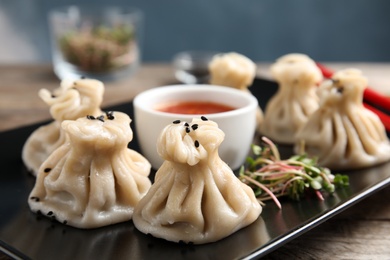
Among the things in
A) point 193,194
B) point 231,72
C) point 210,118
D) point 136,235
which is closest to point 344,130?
point 210,118

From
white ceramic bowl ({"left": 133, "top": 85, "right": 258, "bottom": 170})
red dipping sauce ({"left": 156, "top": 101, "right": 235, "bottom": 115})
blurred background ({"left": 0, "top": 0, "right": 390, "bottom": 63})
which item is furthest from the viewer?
→ blurred background ({"left": 0, "top": 0, "right": 390, "bottom": 63})

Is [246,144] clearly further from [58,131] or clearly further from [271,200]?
[58,131]

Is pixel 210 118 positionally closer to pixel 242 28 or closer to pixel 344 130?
pixel 344 130

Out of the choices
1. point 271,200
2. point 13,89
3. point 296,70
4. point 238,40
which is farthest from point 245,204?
point 238,40

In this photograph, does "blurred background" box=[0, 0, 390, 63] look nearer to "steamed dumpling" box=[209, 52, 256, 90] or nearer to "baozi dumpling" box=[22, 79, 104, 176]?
"steamed dumpling" box=[209, 52, 256, 90]

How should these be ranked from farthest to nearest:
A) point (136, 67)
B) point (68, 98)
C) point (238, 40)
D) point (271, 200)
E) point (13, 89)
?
point (238, 40) < point (136, 67) < point (13, 89) < point (68, 98) < point (271, 200)

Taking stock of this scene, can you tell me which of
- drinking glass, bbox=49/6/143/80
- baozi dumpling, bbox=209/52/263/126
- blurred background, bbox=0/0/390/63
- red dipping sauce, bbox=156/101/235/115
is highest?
baozi dumpling, bbox=209/52/263/126

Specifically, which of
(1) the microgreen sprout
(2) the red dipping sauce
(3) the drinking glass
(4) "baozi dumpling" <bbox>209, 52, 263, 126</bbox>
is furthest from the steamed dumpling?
(3) the drinking glass

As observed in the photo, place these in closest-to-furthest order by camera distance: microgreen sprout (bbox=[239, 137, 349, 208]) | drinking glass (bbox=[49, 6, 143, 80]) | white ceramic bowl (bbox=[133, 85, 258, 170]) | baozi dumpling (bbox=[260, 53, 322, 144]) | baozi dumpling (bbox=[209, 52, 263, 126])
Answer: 1. microgreen sprout (bbox=[239, 137, 349, 208])
2. white ceramic bowl (bbox=[133, 85, 258, 170])
3. baozi dumpling (bbox=[260, 53, 322, 144])
4. baozi dumpling (bbox=[209, 52, 263, 126])
5. drinking glass (bbox=[49, 6, 143, 80])
